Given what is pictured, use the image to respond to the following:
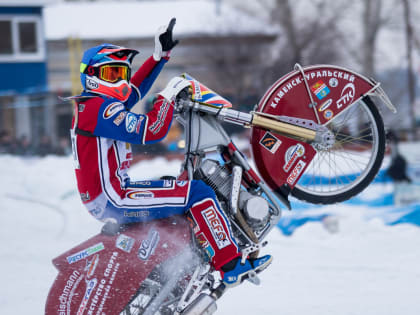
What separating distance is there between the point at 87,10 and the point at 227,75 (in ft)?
41.7

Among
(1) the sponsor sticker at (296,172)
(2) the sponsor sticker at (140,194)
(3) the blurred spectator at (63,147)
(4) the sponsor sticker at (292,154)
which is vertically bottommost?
(3) the blurred spectator at (63,147)

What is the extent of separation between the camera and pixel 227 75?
16.2 metres

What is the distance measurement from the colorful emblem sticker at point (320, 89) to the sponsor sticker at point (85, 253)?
Answer: 1842 mm

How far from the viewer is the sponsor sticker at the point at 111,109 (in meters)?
3.57

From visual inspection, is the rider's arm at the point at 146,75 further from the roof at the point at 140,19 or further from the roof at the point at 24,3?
the roof at the point at 24,3

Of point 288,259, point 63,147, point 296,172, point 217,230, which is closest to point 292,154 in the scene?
point 296,172

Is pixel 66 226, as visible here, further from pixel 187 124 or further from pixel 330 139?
pixel 330 139

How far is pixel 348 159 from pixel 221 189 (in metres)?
1.09

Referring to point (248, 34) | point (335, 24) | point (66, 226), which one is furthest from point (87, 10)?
point (66, 226)

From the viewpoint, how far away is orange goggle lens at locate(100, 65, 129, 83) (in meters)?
3.69

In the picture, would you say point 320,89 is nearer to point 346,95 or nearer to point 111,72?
point 346,95

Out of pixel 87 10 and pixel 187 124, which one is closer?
pixel 187 124

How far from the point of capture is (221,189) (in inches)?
152

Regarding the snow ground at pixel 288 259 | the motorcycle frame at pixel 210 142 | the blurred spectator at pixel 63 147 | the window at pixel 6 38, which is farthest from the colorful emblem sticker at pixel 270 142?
the window at pixel 6 38
